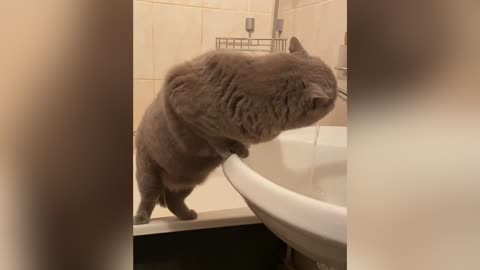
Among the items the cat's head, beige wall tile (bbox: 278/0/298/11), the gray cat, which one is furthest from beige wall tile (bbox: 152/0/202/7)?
the cat's head

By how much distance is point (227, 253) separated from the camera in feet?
3.95

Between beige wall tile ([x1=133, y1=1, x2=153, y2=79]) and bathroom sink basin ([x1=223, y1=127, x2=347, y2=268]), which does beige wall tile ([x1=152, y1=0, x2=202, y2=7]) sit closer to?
beige wall tile ([x1=133, y1=1, x2=153, y2=79])

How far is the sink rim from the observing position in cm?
44

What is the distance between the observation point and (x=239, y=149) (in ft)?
3.23

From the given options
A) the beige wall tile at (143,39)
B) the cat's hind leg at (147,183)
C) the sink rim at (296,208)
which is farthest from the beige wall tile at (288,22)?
the sink rim at (296,208)

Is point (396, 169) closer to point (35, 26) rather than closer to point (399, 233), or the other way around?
point (399, 233)

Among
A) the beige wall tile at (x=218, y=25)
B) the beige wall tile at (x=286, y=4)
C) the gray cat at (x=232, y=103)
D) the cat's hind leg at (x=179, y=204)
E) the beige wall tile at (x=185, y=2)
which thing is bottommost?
the cat's hind leg at (x=179, y=204)

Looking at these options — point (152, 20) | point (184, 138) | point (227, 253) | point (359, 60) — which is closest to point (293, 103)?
point (184, 138)

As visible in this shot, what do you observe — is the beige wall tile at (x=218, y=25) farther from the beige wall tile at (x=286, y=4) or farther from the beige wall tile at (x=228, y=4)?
the beige wall tile at (x=286, y=4)

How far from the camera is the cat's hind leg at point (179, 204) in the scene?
1.11m

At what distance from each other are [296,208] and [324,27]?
1126mm

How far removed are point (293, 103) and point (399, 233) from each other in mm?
724

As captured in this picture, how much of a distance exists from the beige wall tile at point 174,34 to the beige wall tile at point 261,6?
10.6 inches

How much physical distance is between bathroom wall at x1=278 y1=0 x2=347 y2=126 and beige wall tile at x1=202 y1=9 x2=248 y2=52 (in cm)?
30
